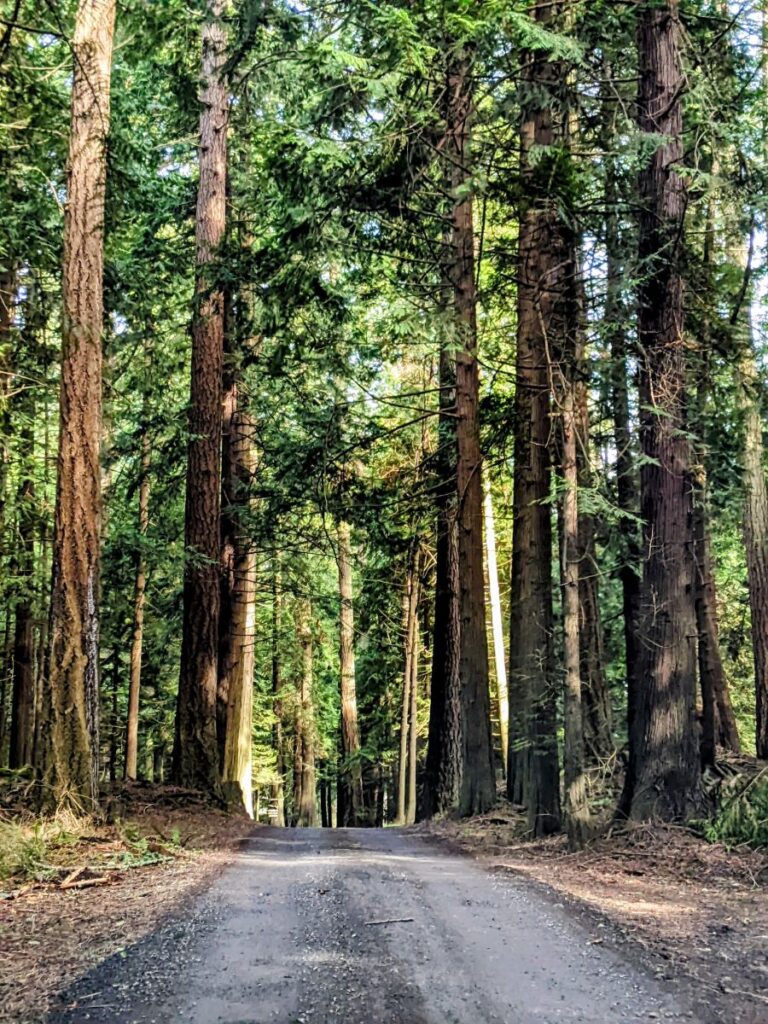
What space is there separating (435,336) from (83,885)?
8857 millimetres

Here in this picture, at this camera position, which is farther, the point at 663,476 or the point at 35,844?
the point at 663,476

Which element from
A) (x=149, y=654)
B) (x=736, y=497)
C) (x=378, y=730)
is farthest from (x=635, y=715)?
(x=378, y=730)

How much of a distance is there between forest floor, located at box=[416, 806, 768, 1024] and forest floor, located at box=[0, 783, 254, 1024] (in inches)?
118

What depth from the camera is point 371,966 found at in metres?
4.27

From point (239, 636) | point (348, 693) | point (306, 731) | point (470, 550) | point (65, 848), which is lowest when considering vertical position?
point (306, 731)

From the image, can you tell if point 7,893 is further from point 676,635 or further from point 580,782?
point 676,635

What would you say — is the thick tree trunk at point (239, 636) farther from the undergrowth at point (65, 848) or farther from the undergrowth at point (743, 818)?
the undergrowth at point (743, 818)

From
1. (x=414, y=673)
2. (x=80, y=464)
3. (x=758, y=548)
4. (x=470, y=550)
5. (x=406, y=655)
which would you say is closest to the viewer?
(x=80, y=464)

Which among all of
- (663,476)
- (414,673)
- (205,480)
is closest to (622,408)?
(663,476)

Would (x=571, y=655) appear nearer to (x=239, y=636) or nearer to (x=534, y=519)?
(x=534, y=519)

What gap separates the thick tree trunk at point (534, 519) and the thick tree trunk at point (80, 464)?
516cm

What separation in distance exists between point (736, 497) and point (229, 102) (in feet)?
36.8

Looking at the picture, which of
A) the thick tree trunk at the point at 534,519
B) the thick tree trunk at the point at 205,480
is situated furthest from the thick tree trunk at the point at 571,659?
the thick tree trunk at the point at 205,480

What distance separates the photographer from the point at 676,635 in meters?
8.68
